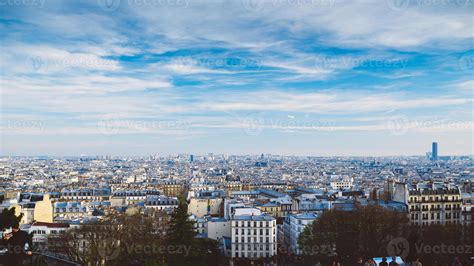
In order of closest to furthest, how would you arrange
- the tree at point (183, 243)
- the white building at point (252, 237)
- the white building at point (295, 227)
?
the tree at point (183, 243)
the white building at point (252, 237)
the white building at point (295, 227)

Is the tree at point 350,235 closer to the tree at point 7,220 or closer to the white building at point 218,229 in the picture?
the white building at point 218,229

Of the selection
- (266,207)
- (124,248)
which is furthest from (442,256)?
(266,207)

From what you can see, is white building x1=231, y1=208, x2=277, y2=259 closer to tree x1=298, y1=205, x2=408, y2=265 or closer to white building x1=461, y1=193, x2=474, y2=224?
tree x1=298, y1=205, x2=408, y2=265

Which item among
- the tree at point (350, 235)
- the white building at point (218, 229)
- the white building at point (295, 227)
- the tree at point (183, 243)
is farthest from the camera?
the white building at point (218, 229)

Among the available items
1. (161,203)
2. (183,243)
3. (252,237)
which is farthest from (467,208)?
(161,203)

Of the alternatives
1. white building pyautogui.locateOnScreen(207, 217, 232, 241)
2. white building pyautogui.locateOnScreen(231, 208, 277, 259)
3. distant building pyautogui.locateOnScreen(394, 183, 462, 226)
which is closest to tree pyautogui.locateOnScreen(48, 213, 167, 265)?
white building pyautogui.locateOnScreen(231, 208, 277, 259)

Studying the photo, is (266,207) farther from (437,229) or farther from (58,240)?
(58,240)

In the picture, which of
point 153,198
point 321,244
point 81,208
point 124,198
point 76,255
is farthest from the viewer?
point 124,198

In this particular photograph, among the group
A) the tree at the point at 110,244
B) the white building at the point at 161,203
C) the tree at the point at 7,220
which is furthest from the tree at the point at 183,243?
the white building at the point at 161,203
